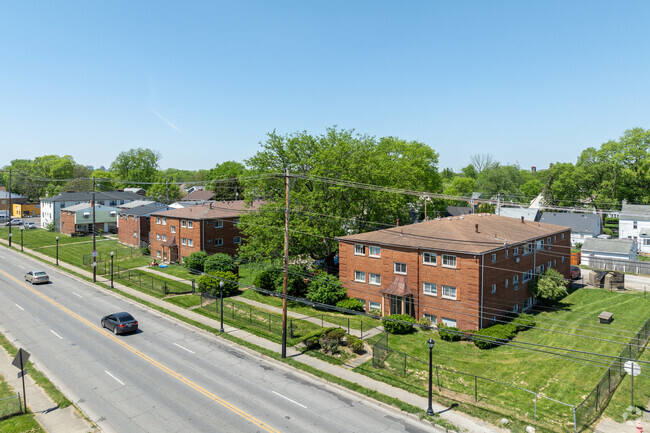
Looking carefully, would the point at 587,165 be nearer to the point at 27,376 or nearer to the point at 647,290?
the point at 647,290

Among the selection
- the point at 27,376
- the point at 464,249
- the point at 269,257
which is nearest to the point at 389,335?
the point at 464,249

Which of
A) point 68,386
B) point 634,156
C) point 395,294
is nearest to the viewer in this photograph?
point 68,386

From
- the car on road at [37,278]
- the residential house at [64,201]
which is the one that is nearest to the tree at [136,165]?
the residential house at [64,201]

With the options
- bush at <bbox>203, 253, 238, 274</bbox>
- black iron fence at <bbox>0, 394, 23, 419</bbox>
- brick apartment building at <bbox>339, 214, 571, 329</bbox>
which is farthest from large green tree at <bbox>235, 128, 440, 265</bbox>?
black iron fence at <bbox>0, 394, 23, 419</bbox>

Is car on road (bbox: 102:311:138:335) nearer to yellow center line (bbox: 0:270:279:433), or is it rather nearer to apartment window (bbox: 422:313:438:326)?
yellow center line (bbox: 0:270:279:433)

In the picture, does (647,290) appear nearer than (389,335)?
No

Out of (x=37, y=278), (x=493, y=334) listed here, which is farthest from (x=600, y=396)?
(x=37, y=278)
